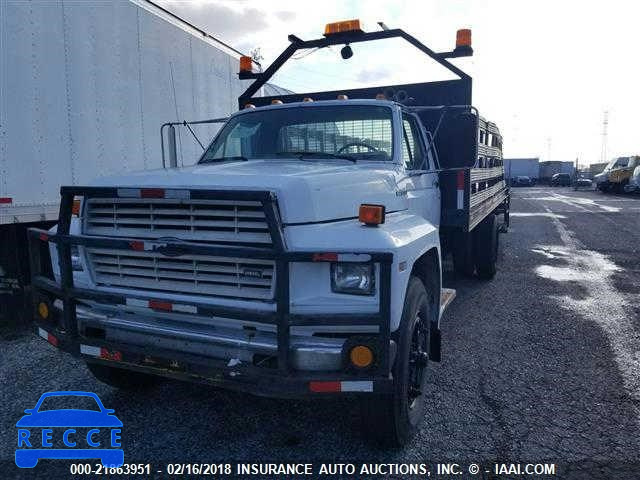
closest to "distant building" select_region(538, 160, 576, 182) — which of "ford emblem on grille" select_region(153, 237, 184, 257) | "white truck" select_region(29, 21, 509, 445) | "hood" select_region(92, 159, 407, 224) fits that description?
"hood" select_region(92, 159, 407, 224)

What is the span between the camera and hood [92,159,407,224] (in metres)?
2.80

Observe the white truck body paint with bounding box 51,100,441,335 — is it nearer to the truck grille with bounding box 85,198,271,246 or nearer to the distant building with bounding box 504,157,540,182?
the truck grille with bounding box 85,198,271,246

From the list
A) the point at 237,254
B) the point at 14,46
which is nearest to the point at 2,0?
the point at 14,46

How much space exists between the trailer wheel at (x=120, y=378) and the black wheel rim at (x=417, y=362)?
201 cm

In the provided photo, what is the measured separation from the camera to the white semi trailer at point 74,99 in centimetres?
505

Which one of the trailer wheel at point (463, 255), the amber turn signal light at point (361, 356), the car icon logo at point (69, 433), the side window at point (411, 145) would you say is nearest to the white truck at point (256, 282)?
the amber turn signal light at point (361, 356)

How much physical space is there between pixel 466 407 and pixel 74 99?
5051 mm

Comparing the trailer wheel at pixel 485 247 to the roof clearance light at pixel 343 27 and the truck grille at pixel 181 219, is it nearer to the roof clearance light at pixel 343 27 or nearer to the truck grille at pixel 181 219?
the roof clearance light at pixel 343 27

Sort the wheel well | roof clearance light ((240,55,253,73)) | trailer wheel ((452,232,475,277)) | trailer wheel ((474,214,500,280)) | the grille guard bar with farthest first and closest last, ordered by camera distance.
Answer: trailer wheel ((474,214,500,280)) → roof clearance light ((240,55,253,73)) → trailer wheel ((452,232,475,277)) → the wheel well → the grille guard bar

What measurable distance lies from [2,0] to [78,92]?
1166mm

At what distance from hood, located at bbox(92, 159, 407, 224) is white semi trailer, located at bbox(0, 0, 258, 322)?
2512 mm

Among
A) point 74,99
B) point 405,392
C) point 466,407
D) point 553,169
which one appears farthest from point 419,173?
point 553,169

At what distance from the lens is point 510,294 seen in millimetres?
7078

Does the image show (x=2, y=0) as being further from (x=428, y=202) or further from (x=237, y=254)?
(x=428, y=202)
